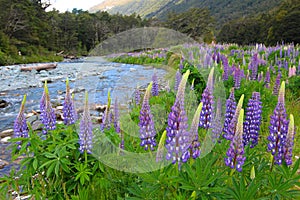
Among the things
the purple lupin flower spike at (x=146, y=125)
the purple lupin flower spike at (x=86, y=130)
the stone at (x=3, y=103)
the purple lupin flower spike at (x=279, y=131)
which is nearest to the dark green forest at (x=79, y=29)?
the stone at (x=3, y=103)

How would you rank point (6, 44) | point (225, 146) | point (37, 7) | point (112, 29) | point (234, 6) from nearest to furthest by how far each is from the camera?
point (225, 146)
point (6, 44)
point (37, 7)
point (112, 29)
point (234, 6)

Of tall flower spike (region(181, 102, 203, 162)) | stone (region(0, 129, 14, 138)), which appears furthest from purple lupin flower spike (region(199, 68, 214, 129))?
stone (region(0, 129, 14, 138))

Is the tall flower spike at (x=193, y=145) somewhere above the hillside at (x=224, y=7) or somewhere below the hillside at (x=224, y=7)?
below

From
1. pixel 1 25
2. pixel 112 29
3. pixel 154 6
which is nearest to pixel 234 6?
pixel 112 29

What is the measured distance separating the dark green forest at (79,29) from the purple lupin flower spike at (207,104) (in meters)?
17.7

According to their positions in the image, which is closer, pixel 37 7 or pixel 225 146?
pixel 225 146

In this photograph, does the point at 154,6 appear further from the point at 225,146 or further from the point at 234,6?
the point at 225,146

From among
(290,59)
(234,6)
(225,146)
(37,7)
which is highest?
(234,6)

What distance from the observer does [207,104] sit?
200 cm

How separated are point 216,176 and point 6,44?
28.6 meters

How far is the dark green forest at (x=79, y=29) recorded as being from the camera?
21750 mm

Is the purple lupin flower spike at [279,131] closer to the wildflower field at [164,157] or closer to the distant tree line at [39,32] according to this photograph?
the wildflower field at [164,157]

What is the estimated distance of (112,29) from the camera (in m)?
47.8

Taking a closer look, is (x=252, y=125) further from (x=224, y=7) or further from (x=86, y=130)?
(x=224, y=7)
